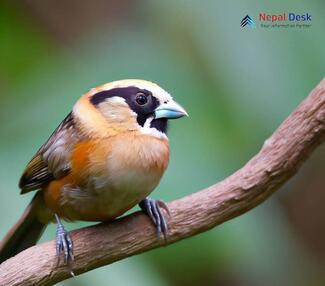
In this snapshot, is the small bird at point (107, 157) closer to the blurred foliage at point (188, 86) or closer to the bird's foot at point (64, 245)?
the bird's foot at point (64, 245)

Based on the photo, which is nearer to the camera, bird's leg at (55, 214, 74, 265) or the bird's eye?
bird's leg at (55, 214, 74, 265)

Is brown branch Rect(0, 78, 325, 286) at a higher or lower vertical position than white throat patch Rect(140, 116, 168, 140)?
lower

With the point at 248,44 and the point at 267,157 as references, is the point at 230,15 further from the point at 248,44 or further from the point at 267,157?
the point at 267,157

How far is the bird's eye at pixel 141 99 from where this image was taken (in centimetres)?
258

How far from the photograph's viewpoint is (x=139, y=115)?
258cm

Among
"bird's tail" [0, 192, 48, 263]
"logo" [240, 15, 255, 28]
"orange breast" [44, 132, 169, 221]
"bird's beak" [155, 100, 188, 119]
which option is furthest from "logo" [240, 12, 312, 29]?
"bird's tail" [0, 192, 48, 263]

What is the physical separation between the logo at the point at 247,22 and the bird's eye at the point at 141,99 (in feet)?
1.67

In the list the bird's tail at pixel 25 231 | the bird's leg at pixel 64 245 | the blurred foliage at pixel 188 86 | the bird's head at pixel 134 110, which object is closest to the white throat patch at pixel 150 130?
the bird's head at pixel 134 110

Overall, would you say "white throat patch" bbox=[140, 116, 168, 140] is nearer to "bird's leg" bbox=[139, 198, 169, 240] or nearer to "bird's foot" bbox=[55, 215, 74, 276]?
"bird's leg" bbox=[139, 198, 169, 240]

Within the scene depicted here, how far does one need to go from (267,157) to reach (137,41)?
0.76 meters

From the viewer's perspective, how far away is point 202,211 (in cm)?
249

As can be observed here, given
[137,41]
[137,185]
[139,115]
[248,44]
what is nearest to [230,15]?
[248,44]

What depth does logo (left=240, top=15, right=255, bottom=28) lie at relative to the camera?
2871 millimetres

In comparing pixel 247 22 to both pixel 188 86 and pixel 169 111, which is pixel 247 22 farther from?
pixel 169 111
